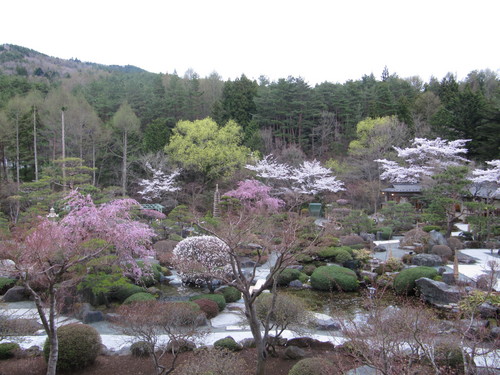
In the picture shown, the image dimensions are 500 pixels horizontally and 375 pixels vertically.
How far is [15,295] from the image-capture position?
10.3 metres

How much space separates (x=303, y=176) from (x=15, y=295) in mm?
17735

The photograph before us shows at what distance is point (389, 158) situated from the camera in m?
24.8

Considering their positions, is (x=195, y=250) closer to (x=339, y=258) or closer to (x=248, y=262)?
(x=248, y=262)

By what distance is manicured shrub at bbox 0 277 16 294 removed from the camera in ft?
36.3

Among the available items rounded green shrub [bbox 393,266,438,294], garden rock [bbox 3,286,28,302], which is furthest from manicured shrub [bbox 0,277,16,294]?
rounded green shrub [bbox 393,266,438,294]

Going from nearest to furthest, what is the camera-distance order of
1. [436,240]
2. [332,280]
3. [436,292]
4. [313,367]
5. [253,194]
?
[313,367], [436,292], [332,280], [436,240], [253,194]

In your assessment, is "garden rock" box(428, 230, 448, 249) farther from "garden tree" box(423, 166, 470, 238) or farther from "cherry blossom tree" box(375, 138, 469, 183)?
"cherry blossom tree" box(375, 138, 469, 183)

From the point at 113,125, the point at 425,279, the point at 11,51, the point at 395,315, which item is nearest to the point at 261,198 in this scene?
the point at 425,279

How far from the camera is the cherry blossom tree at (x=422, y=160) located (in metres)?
21.9

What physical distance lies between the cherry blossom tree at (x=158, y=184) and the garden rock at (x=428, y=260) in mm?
15467

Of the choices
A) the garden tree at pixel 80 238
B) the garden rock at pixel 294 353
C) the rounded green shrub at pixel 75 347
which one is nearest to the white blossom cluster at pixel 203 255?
the garden tree at pixel 80 238

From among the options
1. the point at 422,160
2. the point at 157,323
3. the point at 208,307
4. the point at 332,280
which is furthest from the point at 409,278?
the point at 422,160

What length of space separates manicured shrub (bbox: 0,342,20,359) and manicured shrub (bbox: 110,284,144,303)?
11.0 ft

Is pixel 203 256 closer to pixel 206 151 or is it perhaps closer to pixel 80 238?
pixel 80 238
